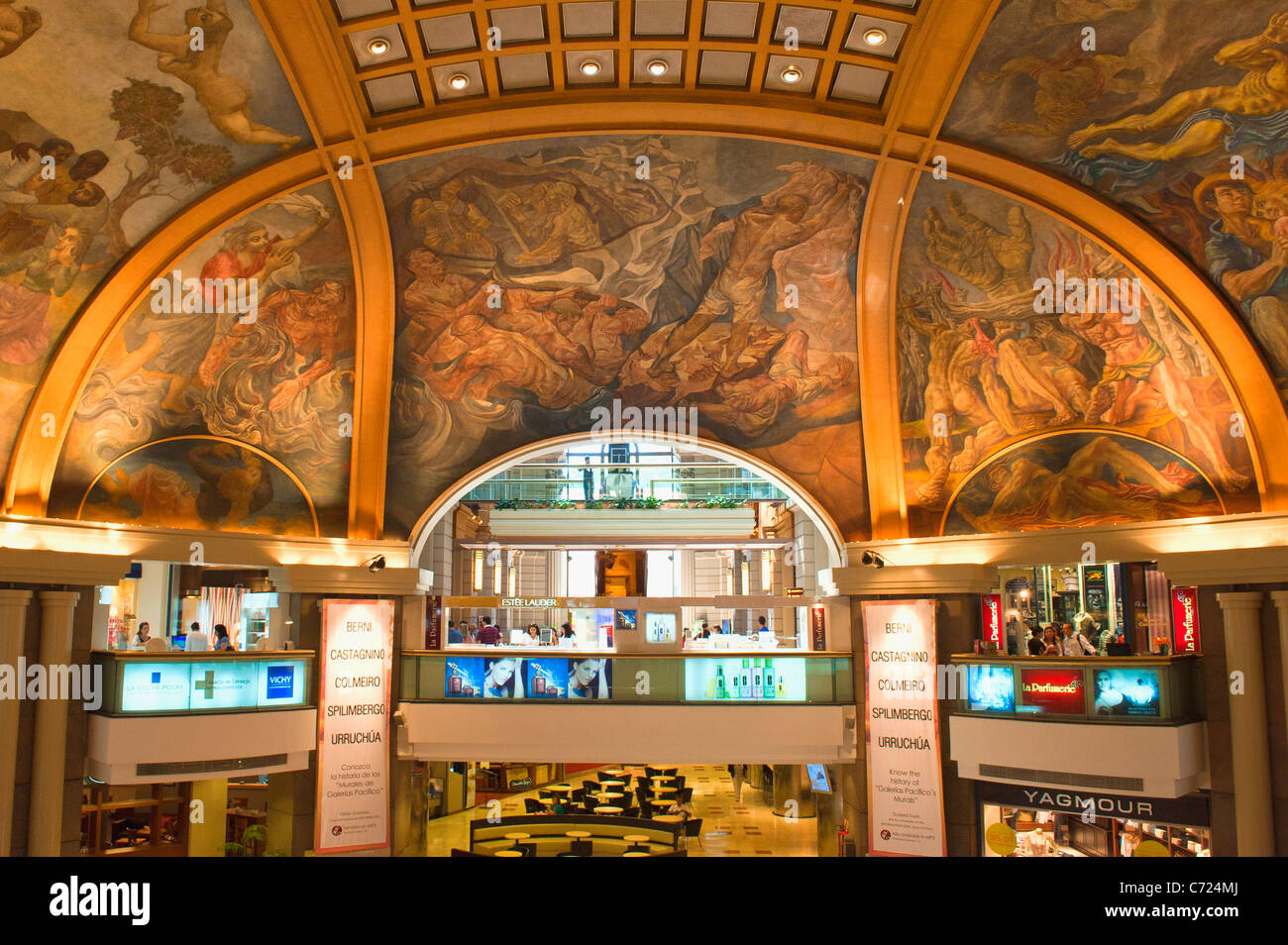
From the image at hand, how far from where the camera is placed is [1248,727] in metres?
16.1

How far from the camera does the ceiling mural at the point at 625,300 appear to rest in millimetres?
18250

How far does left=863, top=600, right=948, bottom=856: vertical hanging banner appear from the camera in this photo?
19.6 meters

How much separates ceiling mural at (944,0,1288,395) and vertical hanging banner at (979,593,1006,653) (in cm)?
660

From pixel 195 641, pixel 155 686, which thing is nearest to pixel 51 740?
pixel 155 686

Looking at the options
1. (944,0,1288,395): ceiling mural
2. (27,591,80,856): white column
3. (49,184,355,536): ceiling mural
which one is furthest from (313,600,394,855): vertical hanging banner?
(944,0,1288,395): ceiling mural

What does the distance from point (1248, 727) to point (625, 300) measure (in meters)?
13.3

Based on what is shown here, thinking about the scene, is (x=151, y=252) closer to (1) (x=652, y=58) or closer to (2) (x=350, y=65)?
(2) (x=350, y=65)

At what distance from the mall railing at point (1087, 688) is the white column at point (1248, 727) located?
756 mm

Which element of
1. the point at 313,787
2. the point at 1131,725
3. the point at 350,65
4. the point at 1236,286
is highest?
the point at 350,65

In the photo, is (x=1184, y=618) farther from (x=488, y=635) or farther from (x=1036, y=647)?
(x=488, y=635)

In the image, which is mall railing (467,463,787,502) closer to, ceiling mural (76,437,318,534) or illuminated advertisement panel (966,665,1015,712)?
ceiling mural (76,437,318,534)

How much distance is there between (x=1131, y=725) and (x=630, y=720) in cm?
936

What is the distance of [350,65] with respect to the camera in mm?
15625
